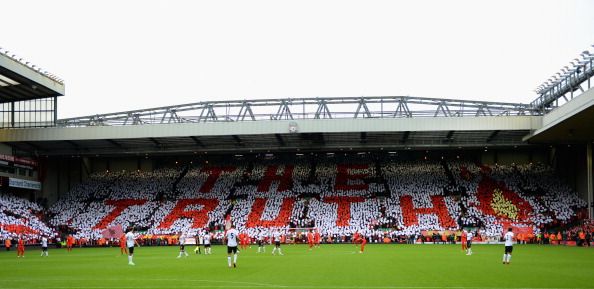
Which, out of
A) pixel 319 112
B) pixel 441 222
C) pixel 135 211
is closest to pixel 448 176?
pixel 441 222

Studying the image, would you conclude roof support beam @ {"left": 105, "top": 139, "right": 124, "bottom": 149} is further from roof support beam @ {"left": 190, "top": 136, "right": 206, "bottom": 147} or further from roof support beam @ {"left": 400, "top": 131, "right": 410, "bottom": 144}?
roof support beam @ {"left": 400, "top": 131, "right": 410, "bottom": 144}

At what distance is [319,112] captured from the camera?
62.9m

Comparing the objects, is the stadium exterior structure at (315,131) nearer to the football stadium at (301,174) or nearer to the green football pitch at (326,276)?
the football stadium at (301,174)

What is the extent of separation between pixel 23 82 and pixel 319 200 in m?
30.0

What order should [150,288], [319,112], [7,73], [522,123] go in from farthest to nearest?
[319,112]
[522,123]
[7,73]
[150,288]

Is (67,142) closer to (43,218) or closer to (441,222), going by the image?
(43,218)

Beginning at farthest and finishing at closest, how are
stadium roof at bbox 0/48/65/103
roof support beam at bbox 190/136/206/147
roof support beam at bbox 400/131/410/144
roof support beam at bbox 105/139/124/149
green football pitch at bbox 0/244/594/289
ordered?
roof support beam at bbox 105/139/124/149
roof support beam at bbox 190/136/206/147
roof support beam at bbox 400/131/410/144
stadium roof at bbox 0/48/65/103
green football pitch at bbox 0/244/594/289

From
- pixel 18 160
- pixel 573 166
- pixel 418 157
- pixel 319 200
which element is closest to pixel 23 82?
pixel 18 160

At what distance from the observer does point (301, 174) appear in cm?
7375

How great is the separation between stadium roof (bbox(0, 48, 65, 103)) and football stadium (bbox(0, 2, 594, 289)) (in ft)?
0.60

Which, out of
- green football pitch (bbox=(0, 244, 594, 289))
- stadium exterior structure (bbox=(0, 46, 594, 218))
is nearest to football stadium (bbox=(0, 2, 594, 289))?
stadium exterior structure (bbox=(0, 46, 594, 218))

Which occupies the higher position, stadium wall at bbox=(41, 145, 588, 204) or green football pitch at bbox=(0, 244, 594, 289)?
stadium wall at bbox=(41, 145, 588, 204)

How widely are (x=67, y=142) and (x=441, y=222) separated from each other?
121 feet

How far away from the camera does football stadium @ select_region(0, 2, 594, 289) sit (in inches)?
2285
